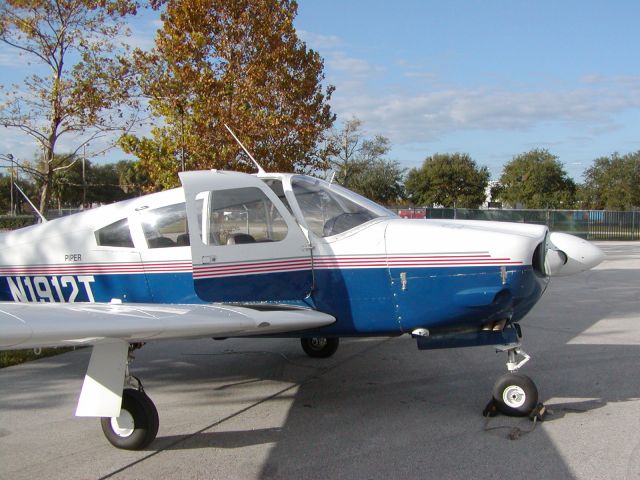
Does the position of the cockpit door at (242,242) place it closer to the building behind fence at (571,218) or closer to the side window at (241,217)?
the side window at (241,217)

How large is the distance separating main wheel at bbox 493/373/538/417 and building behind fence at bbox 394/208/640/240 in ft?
73.5

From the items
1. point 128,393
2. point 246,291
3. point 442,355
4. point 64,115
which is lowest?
point 442,355

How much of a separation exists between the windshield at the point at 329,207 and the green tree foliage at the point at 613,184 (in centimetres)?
5057

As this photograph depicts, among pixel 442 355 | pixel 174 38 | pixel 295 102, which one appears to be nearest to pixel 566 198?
pixel 295 102

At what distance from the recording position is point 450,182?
181ft

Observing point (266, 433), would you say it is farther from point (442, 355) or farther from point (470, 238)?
point (442, 355)

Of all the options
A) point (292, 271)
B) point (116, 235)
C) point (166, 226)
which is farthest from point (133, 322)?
point (116, 235)

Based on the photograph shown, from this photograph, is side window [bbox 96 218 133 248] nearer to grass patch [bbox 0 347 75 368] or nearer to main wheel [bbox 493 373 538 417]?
grass patch [bbox 0 347 75 368]

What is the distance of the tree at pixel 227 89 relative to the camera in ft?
43.3

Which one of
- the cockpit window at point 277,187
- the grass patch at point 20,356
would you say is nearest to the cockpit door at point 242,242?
the cockpit window at point 277,187

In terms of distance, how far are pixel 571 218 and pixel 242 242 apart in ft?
97.3

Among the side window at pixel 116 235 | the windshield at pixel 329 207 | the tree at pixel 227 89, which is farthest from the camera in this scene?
the tree at pixel 227 89

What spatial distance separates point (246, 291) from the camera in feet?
16.3

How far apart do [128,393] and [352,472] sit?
176 centimetres
